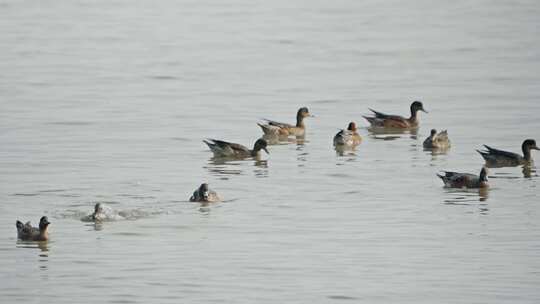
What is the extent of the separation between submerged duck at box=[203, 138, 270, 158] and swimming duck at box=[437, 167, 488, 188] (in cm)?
424

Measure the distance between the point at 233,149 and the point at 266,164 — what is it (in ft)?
2.85

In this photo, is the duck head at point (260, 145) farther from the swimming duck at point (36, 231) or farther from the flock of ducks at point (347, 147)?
the swimming duck at point (36, 231)

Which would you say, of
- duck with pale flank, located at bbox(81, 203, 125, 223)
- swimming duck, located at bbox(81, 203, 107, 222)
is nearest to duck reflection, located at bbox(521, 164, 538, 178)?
duck with pale flank, located at bbox(81, 203, 125, 223)

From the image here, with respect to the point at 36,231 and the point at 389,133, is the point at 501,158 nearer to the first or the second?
the point at 389,133

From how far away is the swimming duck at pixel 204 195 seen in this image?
1791 centimetres

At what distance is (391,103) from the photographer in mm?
29641

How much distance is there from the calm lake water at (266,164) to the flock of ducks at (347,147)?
20 centimetres

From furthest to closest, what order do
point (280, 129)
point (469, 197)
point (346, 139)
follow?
point (280, 129) < point (346, 139) < point (469, 197)

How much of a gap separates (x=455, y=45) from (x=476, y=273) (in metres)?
25.2

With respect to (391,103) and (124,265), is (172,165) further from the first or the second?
(391,103)

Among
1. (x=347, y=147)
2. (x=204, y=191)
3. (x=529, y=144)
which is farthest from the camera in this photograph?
(x=347, y=147)

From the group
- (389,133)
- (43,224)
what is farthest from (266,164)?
(43,224)

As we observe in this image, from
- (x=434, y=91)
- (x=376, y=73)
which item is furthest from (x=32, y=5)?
(x=434, y=91)

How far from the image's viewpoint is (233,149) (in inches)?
897
